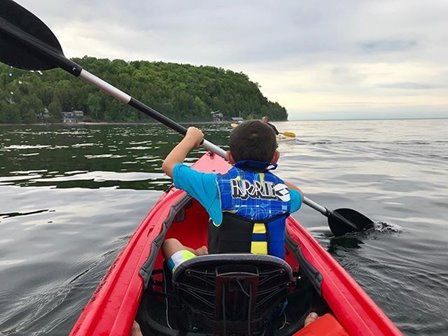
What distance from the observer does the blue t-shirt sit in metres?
2.63

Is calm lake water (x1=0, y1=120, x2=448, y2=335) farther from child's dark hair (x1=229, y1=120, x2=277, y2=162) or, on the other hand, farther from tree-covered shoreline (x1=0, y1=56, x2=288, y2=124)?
tree-covered shoreline (x1=0, y1=56, x2=288, y2=124)

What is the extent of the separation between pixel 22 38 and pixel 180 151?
214cm

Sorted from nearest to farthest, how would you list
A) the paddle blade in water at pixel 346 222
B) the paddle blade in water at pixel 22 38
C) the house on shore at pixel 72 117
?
the paddle blade in water at pixel 22 38 < the paddle blade in water at pixel 346 222 < the house on shore at pixel 72 117

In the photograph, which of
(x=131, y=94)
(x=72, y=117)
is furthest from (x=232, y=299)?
(x=131, y=94)

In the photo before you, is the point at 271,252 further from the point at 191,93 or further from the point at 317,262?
the point at 191,93

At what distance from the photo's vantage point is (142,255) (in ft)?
11.6

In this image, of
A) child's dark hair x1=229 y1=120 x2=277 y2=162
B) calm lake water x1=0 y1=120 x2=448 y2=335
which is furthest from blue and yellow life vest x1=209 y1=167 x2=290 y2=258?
calm lake water x1=0 y1=120 x2=448 y2=335

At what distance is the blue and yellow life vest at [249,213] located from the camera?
2.62 metres

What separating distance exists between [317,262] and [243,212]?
4.00ft

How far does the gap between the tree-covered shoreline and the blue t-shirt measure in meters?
73.1

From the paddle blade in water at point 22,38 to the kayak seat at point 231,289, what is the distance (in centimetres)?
276

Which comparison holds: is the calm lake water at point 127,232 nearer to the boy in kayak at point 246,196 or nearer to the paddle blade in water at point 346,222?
the paddle blade in water at point 346,222

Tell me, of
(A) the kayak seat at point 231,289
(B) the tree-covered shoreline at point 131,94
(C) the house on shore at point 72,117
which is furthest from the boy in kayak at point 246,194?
(C) the house on shore at point 72,117

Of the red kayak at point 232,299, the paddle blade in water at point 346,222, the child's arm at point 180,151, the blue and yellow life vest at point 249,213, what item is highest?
the child's arm at point 180,151
